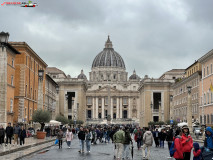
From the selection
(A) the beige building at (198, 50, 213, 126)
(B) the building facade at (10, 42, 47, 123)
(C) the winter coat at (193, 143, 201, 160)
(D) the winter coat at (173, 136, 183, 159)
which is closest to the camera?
(C) the winter coat at (193, 143, 201, 160)

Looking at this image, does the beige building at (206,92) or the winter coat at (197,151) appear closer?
the winter coat at (197,151)

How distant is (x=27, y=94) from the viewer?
59.6m

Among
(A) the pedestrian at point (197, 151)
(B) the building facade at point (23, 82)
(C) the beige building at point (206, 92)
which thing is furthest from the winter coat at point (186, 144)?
(C) the beige building at point (206, 92)

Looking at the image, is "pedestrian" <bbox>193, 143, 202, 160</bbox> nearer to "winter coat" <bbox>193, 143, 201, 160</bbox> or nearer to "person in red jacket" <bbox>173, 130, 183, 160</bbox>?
"winter coat" <bbox>193, 143, 201, 160</bbox>

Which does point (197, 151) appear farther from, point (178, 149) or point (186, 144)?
point (178, 149)

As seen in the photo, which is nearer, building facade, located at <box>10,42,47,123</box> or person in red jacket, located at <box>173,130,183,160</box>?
person in red jacket, located at <box>173,130,183,160</box>

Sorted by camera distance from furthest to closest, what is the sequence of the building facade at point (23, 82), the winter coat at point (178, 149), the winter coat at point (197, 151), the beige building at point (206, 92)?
the beige building at point (206, 92) < the building facade at point (23, 82) < the winter coat at point (178, 149) < the winter coat at point (197, 151)

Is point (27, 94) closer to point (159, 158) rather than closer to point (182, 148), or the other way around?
point (159, 158)

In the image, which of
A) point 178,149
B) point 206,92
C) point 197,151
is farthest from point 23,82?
point 197,151

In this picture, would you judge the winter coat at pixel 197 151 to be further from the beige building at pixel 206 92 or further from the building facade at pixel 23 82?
the beige building at pixel 206 92

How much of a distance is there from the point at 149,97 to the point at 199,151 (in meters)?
110

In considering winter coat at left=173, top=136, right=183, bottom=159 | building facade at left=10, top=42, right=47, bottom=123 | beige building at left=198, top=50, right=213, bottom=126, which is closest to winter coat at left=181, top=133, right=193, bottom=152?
winter coat at left=173, top=136, right=183, bottom=159

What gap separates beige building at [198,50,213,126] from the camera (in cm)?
5837

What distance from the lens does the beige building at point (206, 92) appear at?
58.4 metres
